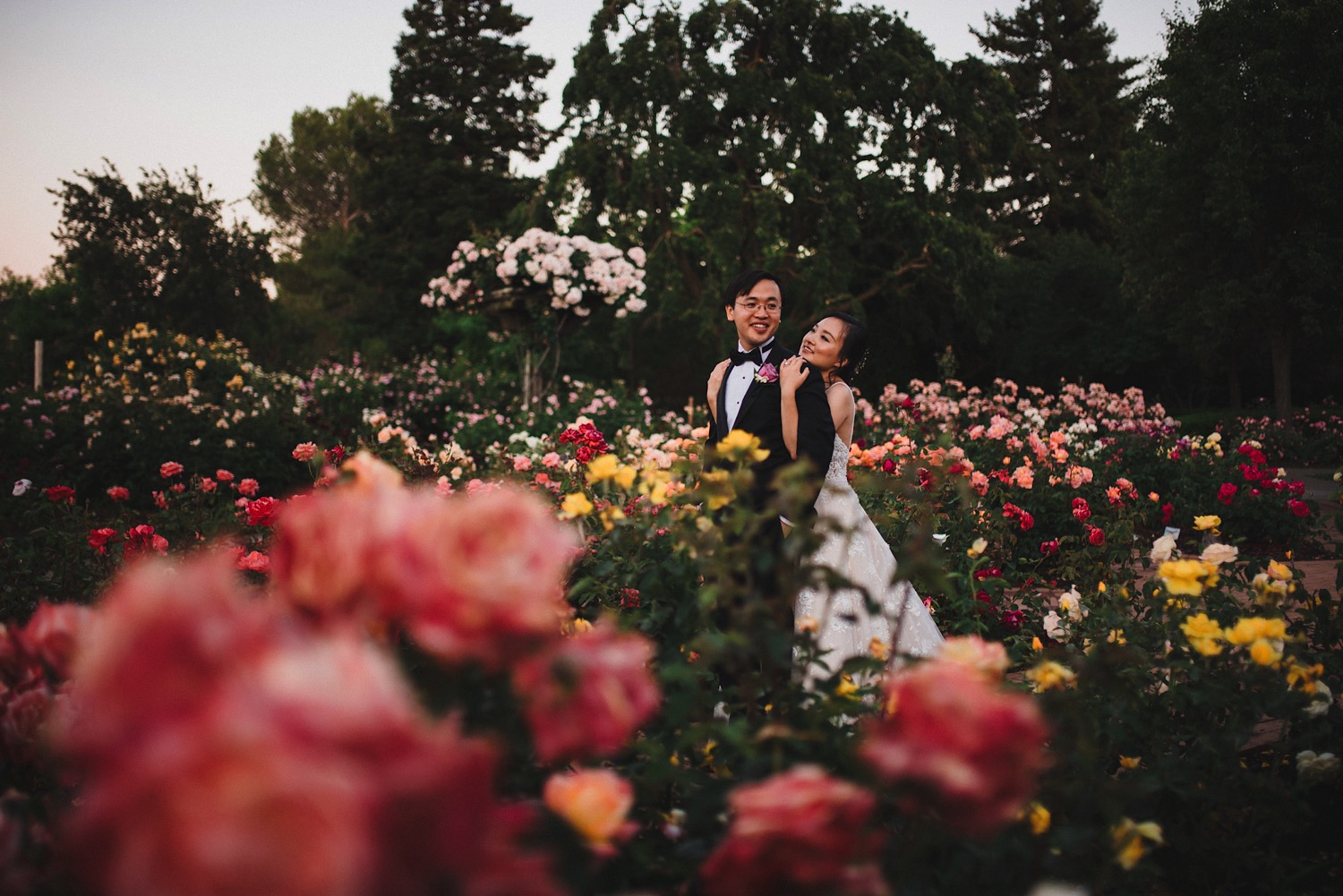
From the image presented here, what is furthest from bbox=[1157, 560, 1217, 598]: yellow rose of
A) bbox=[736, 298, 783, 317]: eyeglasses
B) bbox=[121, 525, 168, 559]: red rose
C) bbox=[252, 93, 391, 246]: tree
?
bbox=[252, 93, 391, 246]: tree

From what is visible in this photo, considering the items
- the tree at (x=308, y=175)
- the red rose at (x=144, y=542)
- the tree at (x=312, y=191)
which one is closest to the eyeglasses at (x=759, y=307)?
the red rose at (x=144, y=542)

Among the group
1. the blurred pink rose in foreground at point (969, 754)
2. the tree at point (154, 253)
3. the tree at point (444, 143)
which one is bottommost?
the blurred pink rose in foreground at point (969, 754)

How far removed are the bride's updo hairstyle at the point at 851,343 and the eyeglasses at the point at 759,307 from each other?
258 millimetres

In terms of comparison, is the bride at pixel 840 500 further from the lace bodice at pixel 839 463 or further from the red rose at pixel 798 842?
the red rose at pixel 798 842

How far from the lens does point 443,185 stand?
78.7 feet

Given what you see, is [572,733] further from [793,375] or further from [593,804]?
[793,375]

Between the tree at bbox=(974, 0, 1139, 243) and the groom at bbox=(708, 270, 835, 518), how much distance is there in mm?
26614

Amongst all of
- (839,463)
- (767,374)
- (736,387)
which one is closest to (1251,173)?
(839,463)

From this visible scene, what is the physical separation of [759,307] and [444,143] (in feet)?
80.2

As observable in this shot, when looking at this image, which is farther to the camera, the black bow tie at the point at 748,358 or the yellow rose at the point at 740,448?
the black bow tie at the point at 748,358

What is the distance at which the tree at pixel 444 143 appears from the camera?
922 inches

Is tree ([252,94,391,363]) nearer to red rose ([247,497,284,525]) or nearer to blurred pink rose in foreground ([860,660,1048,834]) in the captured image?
red rose ([247,497,284,525])

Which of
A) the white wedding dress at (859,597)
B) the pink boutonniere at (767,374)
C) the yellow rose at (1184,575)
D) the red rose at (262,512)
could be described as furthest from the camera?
the white wedding dress at (859,597)

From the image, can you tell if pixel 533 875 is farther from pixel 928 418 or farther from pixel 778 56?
pixel 778 56
